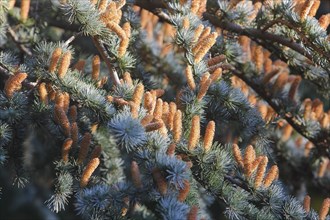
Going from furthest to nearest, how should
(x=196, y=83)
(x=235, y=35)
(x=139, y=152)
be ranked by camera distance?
(x=235, y=35)
(x=196, y=83)
(x=139, y=152)

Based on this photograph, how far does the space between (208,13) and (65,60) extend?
71cm

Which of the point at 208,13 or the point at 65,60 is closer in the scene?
the point at 65,60

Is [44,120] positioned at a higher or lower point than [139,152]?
lower

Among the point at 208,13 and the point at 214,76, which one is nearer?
the point at 214,76

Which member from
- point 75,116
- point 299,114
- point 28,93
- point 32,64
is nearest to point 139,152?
point 75,116

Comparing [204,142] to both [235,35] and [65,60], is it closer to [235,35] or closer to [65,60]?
[65,60]

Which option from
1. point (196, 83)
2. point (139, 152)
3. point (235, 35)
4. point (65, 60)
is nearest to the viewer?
point (139, 152)

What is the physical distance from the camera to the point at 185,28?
1741mm

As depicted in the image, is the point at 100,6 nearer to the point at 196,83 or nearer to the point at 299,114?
the point at 196,83

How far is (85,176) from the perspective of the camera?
1492 millimetres

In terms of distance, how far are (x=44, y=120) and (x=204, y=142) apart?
483mm

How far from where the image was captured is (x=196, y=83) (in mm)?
1704

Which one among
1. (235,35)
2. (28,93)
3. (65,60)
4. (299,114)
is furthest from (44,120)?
(299,114)

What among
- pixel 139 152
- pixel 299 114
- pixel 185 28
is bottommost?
pixel 299 114
